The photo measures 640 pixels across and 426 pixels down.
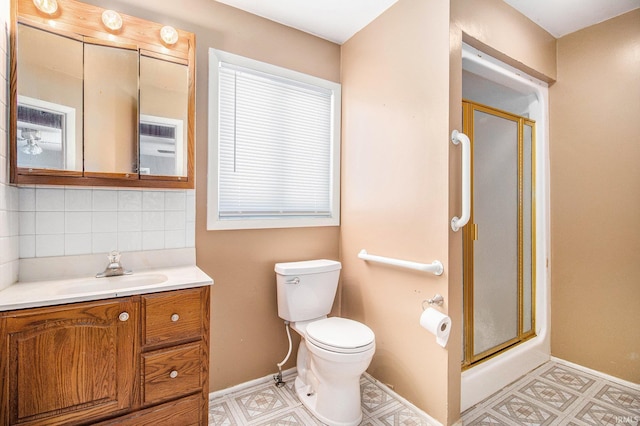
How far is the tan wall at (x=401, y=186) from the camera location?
162cm

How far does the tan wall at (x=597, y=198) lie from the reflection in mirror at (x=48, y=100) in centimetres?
300

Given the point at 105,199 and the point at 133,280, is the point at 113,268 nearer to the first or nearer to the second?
the point at 133,280

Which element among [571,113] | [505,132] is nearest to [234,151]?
[505,132]

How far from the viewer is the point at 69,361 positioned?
116 centimetres

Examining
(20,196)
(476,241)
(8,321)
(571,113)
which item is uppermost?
(571,113)

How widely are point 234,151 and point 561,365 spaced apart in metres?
2.73

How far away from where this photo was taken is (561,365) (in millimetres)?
2256

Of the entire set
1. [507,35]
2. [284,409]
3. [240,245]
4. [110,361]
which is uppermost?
[507,35]

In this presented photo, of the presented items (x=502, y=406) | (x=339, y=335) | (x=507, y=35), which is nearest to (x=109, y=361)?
(x=339, y=335)

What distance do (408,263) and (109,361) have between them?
56.5 inches

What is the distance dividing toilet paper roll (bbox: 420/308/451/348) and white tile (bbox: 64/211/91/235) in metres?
1.74

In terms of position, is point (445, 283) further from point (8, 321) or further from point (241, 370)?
point (8, 321)

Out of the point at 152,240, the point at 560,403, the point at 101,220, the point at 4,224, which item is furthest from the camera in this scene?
the point at 560,403

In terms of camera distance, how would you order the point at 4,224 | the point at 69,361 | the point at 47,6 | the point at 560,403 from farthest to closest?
the point at 560,403 < the point at 47,6 < the point at 4,224 < the point at 69,361
